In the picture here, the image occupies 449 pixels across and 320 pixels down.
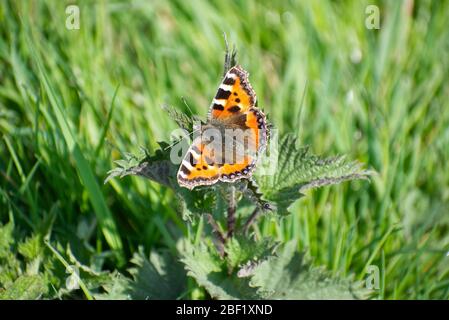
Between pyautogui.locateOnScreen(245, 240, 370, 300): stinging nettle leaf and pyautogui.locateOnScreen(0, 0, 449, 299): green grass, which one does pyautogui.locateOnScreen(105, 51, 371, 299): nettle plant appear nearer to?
pyautogui.locateOnScreen(245, 240, 370, 300): stinging nettle leaf

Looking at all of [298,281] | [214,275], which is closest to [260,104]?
[298,281]

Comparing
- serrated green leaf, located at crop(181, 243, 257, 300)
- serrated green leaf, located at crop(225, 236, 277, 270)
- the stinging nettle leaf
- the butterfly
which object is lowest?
the stinging nettle leaf

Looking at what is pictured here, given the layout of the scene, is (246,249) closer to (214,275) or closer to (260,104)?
(214,275)

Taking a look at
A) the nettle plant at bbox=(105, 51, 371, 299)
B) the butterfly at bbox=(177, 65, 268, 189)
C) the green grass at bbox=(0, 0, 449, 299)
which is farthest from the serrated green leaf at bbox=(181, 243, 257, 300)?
the butterfly at bbox=(177, 65, 268, 189)
